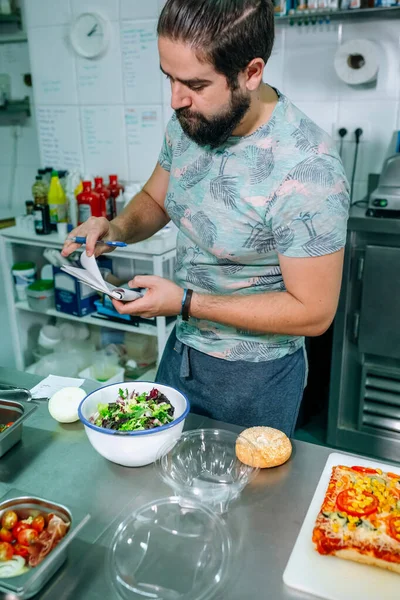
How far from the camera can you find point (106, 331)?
294 cm

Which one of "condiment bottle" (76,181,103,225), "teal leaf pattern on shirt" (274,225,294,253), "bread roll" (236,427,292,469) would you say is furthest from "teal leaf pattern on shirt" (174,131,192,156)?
"condiment bottle" (76,181,103,225)

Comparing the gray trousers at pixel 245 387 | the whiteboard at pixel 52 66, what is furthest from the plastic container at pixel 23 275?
the gray trousers at pixel 245 387

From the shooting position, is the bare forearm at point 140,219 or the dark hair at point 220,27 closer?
the dark hair at point 220,27

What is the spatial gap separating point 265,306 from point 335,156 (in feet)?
1.22

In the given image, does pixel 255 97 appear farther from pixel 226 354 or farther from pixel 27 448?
pixel 27 448

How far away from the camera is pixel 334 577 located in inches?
32.4

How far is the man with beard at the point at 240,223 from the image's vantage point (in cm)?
114

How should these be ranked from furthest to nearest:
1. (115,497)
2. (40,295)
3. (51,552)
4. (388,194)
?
(40,295), (388,194), (115,497), (51,552)

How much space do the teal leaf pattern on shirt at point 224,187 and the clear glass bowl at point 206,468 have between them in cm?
53

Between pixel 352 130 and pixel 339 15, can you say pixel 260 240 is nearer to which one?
pixel 352 130

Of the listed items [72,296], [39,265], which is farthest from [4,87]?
[72,296]

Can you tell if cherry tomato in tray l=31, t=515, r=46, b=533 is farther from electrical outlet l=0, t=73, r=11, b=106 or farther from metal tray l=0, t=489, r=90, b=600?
electrical outlet l=0, t=73, r=11, b=106

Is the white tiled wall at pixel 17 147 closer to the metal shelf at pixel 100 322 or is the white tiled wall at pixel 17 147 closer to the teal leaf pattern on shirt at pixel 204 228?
the metal shelf at pixel 100 322

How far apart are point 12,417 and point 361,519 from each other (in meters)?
0.73
